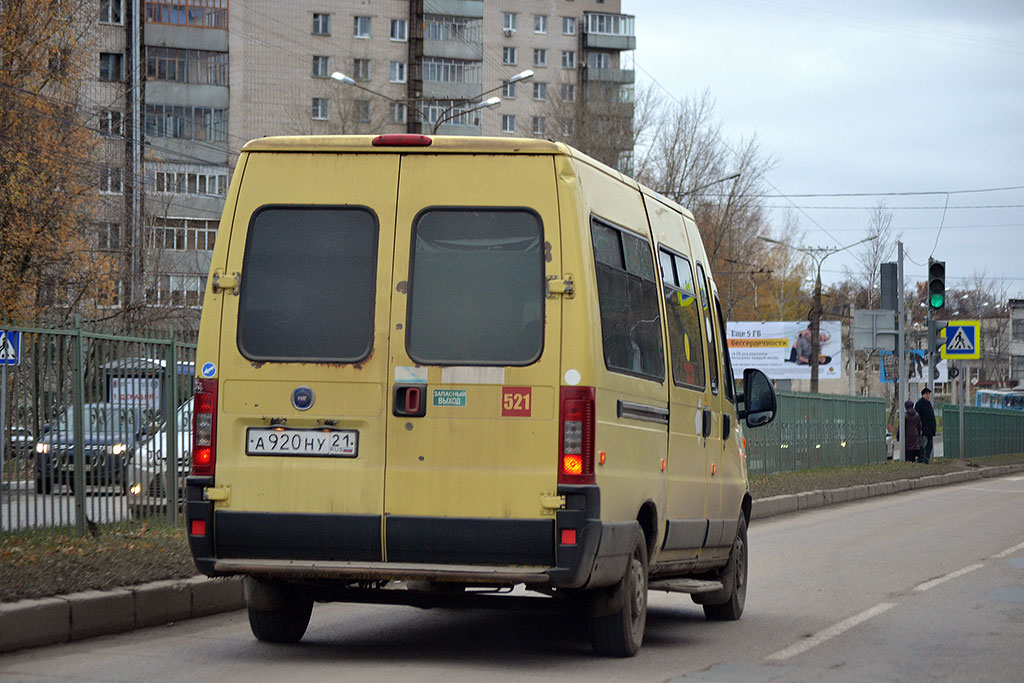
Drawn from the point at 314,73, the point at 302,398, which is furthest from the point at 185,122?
the point at 302,398

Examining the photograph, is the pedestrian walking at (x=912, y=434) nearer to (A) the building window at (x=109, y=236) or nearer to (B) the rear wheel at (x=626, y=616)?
(A) the building window at (x=109, y=236)

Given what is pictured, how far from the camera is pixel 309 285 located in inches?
292

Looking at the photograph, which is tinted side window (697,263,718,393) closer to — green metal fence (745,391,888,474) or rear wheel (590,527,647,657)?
rear wheel (590,527,647,657)

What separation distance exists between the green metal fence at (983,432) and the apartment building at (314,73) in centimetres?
1545

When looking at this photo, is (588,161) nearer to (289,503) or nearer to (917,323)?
(289,503)

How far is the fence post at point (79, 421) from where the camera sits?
11.9 metres

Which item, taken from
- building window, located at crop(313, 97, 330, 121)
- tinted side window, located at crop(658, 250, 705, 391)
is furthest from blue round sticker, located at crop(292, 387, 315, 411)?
building window, located at crop(313, 97, 330, 121)

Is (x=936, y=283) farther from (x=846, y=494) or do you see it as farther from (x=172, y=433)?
(x=172, y=433)

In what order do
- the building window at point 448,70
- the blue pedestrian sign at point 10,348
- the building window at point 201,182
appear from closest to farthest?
1. the blue pedestrian sign at point 10,348
2. the building window at point 201,182
3. the building window at point 448,70

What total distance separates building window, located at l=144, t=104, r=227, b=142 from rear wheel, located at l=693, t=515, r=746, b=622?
57.1 m

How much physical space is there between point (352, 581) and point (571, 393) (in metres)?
1.43

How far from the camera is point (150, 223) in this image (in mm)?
40375

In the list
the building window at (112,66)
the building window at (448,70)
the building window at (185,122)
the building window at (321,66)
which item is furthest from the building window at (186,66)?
the building window at (448,70)

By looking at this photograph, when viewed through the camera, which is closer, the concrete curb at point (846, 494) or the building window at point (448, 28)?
the concrete curb at point (846, 494)
